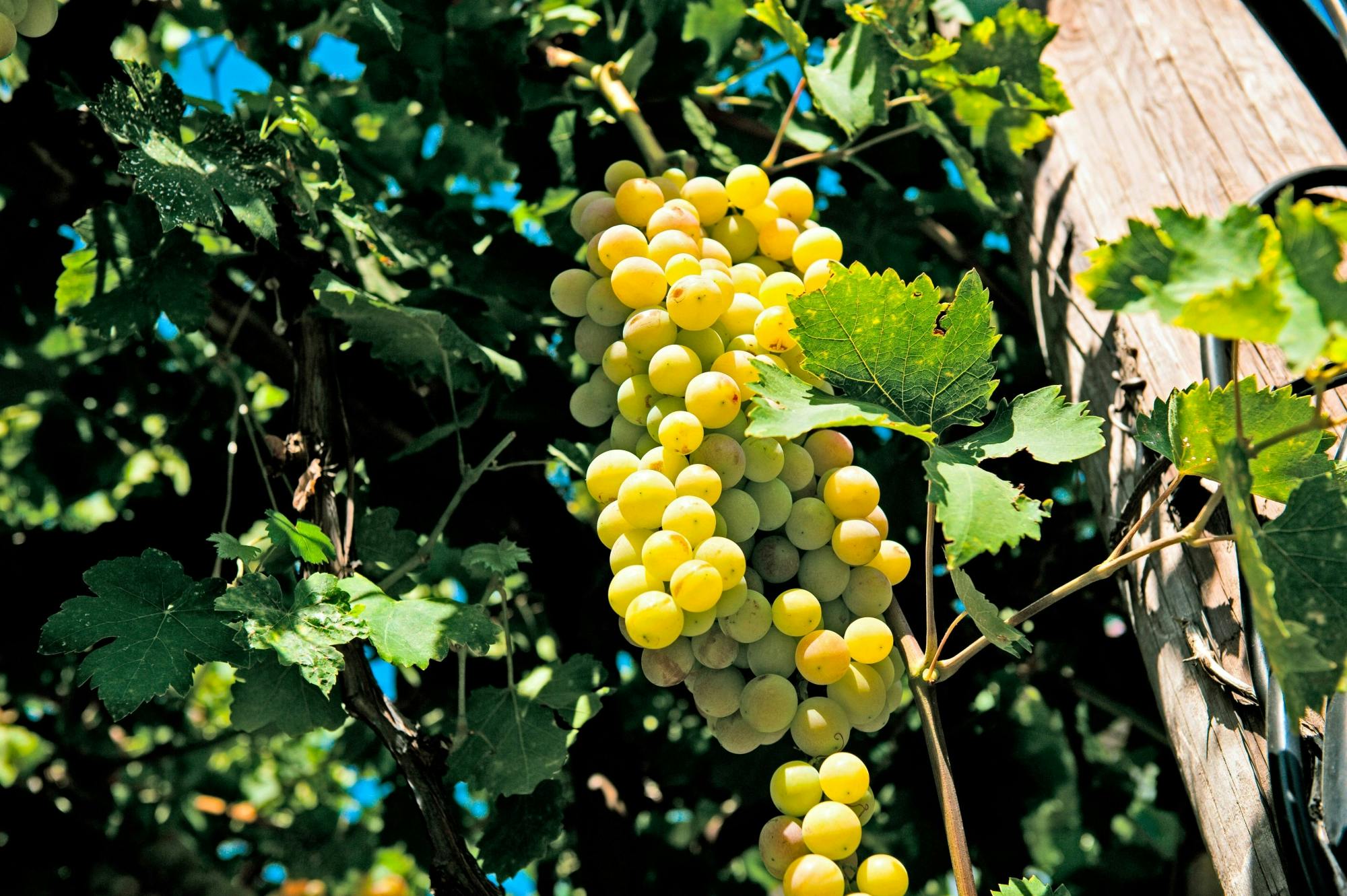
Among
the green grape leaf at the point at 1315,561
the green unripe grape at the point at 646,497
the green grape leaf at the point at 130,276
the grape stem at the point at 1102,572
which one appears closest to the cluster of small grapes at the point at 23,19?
the green grape leaf at the point at 130,276

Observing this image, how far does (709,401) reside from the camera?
98 centimetres

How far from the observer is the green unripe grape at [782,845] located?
0.90 m

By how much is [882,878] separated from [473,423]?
87cm

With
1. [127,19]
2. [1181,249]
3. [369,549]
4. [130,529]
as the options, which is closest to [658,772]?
[369,549]

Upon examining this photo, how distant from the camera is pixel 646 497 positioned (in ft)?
3.13

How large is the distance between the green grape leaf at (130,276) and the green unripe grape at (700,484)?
0.74m

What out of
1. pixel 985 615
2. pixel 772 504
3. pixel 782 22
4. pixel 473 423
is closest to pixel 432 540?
pixel 473 423

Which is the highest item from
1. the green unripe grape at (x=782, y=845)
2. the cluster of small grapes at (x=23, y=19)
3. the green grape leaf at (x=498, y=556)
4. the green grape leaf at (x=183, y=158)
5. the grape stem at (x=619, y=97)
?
the cluster of small grapes at (x=23, y=19)

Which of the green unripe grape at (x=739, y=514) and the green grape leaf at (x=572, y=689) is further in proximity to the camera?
the green grape leaf at (x=572, y=689)

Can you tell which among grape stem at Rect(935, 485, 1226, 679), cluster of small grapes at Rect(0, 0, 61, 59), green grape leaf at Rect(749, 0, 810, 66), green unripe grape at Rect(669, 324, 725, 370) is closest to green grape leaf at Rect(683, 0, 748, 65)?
green grape leaf at Rect(749, 0, 810, 66)

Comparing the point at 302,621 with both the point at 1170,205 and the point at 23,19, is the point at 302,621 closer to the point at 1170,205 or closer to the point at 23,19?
the point at 23,19

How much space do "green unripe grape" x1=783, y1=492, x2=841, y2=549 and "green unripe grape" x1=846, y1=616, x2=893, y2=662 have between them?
9 cm

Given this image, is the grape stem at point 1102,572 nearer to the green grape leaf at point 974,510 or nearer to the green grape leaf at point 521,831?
the green grape leaf at point 974,510

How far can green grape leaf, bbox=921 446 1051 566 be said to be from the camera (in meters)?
0.76
